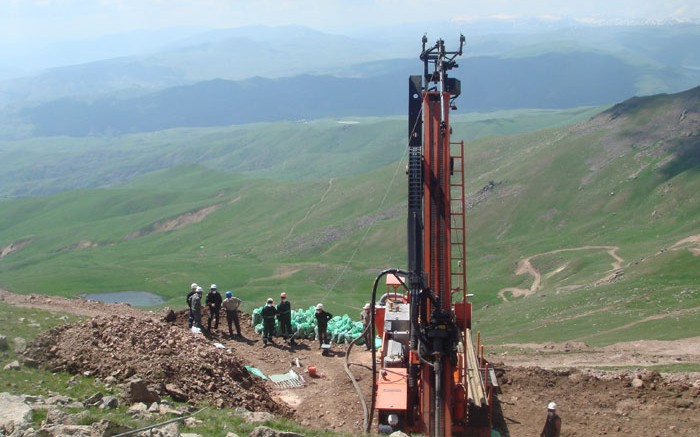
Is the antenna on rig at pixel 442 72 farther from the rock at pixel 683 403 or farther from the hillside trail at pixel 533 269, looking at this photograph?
the hillside trail at pixel 533 269

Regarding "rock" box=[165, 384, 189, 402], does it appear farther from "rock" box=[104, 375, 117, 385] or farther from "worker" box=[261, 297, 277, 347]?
"worker" box=[261, 297, 277, 347]

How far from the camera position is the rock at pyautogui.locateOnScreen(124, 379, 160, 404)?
16578 mm

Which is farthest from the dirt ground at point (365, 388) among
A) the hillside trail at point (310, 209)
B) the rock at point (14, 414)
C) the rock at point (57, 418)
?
the hillside trail at point (310, 209)

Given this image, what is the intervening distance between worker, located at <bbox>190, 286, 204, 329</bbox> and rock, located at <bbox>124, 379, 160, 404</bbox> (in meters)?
10.5

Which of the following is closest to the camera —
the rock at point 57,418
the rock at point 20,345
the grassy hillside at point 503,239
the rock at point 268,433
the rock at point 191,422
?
the rock at point 57,418

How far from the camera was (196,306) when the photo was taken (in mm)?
27891

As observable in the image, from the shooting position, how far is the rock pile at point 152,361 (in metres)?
18.8

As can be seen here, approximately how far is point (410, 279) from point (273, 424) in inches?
184

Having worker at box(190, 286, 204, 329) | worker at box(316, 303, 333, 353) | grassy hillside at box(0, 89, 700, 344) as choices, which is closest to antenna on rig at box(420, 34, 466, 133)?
worker at box(316, 303, 333, 353)

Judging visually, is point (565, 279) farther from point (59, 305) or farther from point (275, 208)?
point (275, 208)

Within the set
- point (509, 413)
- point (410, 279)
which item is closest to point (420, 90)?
point (410, 279)

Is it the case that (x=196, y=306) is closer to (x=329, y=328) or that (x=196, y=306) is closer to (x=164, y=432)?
(x=329, y=328)

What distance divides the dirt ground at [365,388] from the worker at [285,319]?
6.30 ft

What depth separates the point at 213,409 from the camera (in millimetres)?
17297
